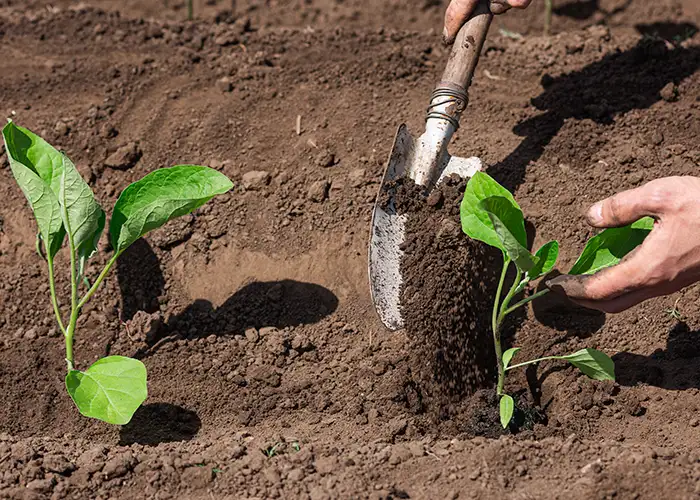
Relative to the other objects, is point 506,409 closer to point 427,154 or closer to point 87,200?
point 427,154

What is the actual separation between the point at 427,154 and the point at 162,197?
108 cm

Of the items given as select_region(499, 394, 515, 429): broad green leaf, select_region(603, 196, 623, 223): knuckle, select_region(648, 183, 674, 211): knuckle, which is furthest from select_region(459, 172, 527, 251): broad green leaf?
select_region(499, 394, 515, 429): broad green leaf

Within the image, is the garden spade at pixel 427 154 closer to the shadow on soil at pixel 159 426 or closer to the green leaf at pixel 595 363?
the green leaf at pixel 595 363

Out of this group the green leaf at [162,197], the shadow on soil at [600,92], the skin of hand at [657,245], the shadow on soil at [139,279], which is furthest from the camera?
the shadow on soil at [600,92]

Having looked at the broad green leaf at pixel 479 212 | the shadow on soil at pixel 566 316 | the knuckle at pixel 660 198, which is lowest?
the shadow on soil at pixel 566 316

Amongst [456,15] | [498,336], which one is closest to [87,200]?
[498,336]

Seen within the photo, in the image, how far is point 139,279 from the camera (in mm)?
3328

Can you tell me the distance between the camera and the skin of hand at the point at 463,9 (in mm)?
3162

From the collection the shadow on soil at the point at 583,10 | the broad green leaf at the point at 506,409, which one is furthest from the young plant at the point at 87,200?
the shadow on soil at the point at 583,10

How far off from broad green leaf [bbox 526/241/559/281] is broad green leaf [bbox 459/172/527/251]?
0.09 metres

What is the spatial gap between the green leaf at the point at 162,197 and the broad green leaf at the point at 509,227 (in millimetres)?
857

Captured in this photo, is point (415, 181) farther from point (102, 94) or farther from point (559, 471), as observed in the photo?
point (102, 94)

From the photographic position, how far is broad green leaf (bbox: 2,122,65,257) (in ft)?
9.00

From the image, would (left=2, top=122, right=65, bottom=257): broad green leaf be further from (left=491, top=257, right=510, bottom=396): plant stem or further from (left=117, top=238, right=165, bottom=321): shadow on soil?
(left=491, top=257, right=510, bottom=396): plant stem
